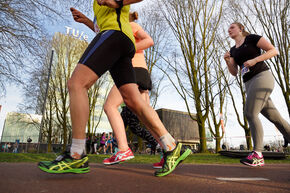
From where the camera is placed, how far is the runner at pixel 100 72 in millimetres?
1650

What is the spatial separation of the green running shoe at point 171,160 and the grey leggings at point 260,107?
4.83 ft

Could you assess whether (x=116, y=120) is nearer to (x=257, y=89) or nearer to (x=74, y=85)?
(x=74, y=85)

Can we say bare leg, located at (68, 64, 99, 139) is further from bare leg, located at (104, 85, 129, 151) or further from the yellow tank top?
bare leg, located at (104, 85, 129, 151)

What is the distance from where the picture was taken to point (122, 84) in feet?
6.61

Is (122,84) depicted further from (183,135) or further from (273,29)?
(183,135)

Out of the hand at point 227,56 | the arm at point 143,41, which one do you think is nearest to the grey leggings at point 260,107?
the hand at point 227,56

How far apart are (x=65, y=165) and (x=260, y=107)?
261 centimetres

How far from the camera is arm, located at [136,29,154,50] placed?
2732mm

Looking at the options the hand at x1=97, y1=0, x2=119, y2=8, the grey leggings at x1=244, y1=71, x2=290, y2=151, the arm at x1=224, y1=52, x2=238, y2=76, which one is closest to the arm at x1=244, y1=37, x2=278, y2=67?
the grey leggings at x1=244, y1=71, x2=290, y2=151

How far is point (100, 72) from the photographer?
176 centimetres

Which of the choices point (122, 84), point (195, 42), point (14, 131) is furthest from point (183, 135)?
point (122, 84)

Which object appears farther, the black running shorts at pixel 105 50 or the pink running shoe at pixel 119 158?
the pink running shoe at pixel 119 158

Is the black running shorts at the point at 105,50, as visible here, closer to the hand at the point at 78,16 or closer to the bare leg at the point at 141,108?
the bare leg at the point at 141,108

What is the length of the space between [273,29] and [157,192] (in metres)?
12.6
